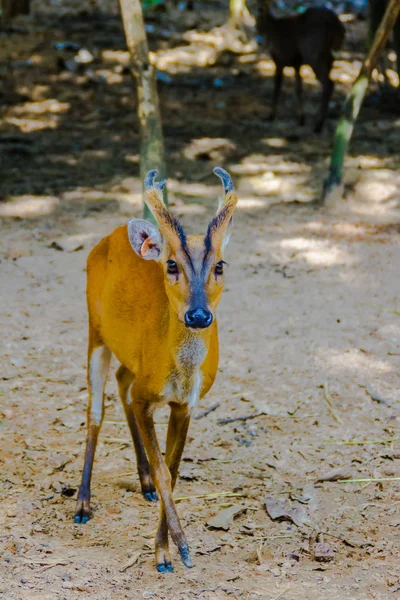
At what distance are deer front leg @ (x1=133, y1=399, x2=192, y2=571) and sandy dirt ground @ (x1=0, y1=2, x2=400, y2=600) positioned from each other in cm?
16

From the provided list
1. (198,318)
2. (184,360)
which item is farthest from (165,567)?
(198,318)

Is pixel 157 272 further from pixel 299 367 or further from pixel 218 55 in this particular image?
pixel 218 55

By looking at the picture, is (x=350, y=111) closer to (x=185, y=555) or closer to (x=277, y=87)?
(x=277, y=87)

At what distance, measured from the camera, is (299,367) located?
18.9 ft

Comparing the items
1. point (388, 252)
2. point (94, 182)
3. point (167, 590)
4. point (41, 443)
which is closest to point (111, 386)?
point (41, 443)

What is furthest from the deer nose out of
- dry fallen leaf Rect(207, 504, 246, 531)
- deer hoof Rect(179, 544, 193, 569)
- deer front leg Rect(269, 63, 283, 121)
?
deer front leg Rect(269, 63, 283, 121)

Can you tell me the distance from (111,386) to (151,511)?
1410 mm

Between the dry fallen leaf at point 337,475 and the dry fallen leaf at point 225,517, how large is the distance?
0.53 m

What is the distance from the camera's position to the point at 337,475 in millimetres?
4570

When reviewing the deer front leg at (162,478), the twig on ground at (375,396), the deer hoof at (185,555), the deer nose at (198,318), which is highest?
the deer nose at (198,318)

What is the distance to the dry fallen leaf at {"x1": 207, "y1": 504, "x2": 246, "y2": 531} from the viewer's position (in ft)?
13.5

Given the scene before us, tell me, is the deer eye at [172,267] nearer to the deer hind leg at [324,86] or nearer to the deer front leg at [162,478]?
the deer front leg at [162,478]

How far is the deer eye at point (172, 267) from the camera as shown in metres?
3.43

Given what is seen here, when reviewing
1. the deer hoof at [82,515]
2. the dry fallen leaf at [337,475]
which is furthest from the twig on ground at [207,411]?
the deer hoof at [82,515]
